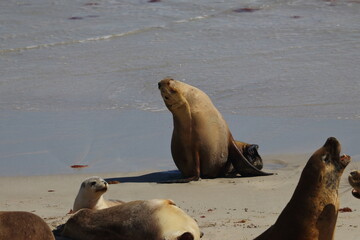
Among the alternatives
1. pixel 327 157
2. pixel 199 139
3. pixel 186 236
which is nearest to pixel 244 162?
pixel 199 139

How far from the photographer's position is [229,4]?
20422 millimetres

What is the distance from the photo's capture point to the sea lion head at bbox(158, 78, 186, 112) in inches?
352

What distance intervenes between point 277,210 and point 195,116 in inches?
81.7

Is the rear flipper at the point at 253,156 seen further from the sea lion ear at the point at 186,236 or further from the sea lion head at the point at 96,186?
the sea lion ear at the point at 186,236

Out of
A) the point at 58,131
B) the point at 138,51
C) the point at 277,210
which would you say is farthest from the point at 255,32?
the point at 277,210

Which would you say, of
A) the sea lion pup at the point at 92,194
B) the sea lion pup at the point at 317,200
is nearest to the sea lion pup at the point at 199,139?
the sea lion pup at the point at 92,194

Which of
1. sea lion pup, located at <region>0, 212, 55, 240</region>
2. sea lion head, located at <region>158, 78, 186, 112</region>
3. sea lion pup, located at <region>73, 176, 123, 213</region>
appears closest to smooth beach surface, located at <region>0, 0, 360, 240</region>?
sea lion pup, located at <region>73, 176, 123, 213</region>

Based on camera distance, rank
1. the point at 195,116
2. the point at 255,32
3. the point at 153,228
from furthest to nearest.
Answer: the point at 255,32 → the point at 195,116 → the point at 153,228

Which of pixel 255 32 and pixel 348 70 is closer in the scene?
pixel 348 70

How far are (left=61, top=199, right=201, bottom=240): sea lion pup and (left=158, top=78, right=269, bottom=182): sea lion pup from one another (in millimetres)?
2818

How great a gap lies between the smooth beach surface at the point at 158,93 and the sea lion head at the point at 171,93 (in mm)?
641

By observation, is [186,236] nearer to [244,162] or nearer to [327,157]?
[327,157]

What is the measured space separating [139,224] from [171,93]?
3.21 metres

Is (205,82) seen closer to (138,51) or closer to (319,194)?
(138,51)
